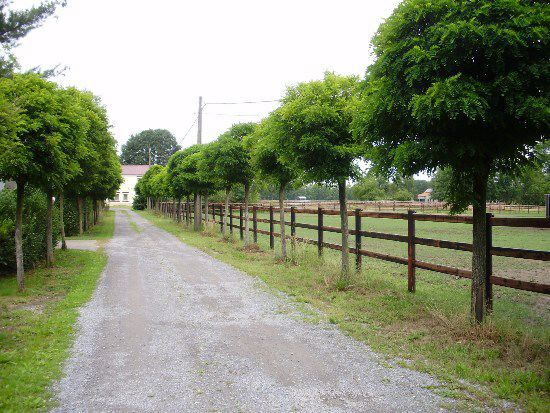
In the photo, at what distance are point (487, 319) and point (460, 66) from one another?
113 inches

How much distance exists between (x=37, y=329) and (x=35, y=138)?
3785mm

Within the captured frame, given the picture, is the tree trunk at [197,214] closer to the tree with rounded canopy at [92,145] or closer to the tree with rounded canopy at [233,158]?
the tree with rounded canopy at [92,145]

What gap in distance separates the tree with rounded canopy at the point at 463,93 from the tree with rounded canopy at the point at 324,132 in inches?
92.8

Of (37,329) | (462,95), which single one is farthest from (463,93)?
(37,329)

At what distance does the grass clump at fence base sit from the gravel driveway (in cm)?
35

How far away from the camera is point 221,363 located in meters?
4.48

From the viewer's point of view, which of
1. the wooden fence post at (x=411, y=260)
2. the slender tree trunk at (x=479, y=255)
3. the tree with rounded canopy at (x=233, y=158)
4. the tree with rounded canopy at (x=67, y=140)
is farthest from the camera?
the tree with rounded canopy at (x=233, y=158)

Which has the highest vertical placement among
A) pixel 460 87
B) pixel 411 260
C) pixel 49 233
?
pixel 460 87

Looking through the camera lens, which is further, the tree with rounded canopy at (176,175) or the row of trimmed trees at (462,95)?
the tree with rounded canopy at (176,175)

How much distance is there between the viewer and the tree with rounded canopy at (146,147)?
115m

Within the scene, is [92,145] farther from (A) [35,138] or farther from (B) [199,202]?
(B) [199,202]

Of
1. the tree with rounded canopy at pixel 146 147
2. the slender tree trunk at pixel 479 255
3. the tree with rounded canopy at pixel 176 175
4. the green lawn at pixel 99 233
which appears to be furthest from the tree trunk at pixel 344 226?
the tree with rounded canopy at pixel 146 147

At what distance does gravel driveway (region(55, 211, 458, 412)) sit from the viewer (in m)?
3.60

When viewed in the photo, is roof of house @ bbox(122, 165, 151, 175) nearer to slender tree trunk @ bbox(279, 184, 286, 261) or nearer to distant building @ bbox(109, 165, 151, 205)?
distant building @ bbox(109, 165, 151, 205)
